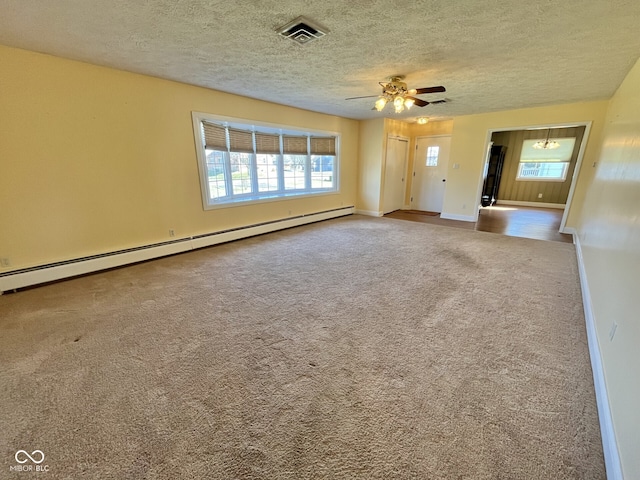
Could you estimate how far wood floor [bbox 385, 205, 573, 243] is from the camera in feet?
17.3

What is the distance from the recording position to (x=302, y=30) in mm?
2227

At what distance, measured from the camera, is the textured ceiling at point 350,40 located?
1926mm

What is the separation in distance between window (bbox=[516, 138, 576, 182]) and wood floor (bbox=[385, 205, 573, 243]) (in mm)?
1114

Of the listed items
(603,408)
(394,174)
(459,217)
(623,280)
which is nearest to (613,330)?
(623,280)

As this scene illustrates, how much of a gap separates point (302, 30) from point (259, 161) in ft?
9.93

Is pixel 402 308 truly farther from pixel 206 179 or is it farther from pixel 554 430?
pixel 206 179

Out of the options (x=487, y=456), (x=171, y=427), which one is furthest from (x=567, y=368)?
(x=171, y=427)

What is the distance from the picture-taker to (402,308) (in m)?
2.52

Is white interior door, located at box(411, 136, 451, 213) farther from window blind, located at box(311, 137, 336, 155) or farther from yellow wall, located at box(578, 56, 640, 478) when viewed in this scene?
yellow wall, located at box(578, 56, 640, 478)

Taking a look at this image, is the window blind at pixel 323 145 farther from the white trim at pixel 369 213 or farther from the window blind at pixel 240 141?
the white trim at pixel 369 213

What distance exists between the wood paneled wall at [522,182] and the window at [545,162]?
0.34ft

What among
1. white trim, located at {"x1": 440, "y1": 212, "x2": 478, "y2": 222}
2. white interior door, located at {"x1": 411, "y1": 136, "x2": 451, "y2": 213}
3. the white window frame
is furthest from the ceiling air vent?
the white window frame

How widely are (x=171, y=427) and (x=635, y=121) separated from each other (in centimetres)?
429

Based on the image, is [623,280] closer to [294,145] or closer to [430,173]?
[294,145]
